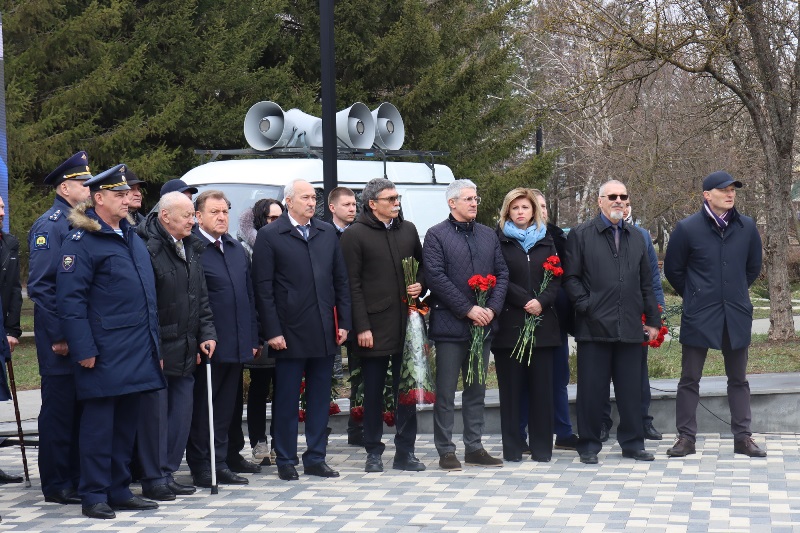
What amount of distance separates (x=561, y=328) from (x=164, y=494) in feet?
10.7

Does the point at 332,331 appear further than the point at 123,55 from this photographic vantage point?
No

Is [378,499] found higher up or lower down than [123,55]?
lower down

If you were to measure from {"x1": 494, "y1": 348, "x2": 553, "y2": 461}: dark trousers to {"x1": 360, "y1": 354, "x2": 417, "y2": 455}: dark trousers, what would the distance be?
0.72 m

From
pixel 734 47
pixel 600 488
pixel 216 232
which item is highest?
pixel 734 47

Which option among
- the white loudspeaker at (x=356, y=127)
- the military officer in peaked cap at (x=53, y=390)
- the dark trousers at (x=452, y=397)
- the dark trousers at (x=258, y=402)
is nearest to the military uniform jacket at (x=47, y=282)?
the military officer in peaked cap at (x=53, y=390)

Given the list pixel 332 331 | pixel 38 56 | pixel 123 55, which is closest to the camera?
pixel 332 331

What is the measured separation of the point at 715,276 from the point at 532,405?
1.62 meters

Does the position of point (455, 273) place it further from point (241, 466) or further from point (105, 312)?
point (105, 312)

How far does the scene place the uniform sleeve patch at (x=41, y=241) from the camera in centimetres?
721

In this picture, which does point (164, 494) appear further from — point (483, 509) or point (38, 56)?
point (38, 56)

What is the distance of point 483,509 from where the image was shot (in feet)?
22.9

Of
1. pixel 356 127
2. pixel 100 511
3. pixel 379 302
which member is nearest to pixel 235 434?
pixel 379 302

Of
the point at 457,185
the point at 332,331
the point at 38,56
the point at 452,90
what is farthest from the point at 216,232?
the point at 452,90

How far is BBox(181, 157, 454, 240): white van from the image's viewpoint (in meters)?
14.3
